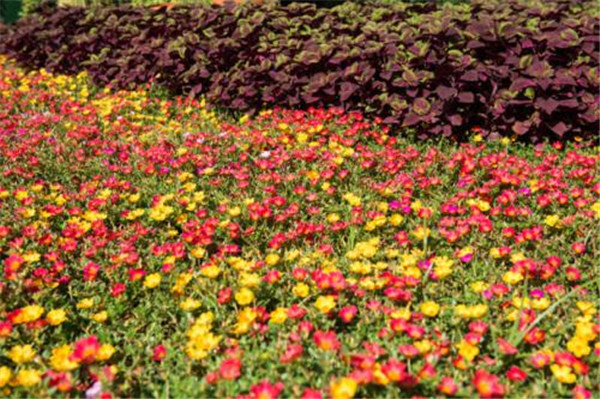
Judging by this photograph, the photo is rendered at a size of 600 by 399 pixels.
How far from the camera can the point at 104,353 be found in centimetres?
213

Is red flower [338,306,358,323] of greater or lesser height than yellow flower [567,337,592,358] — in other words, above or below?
above

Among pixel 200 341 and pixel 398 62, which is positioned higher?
pixel 398 62

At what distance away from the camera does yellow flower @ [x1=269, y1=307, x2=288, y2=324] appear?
7.45ft

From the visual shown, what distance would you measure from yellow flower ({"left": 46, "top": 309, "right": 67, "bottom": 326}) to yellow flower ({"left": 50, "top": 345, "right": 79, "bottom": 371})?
0.19 metres

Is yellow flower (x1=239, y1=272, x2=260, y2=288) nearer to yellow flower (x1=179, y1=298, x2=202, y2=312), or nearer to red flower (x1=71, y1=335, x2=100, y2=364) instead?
yellow flower (x1=179, y1=298, x2=202, y2=312)

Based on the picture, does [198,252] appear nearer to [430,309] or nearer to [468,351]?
[430,309]

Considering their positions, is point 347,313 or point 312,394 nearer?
point 312,394

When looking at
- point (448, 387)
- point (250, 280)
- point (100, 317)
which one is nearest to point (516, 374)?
point (448, 387)

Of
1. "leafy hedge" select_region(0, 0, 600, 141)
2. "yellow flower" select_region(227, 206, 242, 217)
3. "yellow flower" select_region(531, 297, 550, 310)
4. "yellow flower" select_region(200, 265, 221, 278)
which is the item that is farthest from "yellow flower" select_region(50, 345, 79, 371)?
"leafy hedge" select_region(0, 0, 600, 141)

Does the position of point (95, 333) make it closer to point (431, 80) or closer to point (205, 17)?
point (431, 80)

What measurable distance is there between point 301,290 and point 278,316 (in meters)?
0.20

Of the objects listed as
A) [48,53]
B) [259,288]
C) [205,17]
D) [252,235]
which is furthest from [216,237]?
[48,53]

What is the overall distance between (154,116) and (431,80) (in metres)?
2.49

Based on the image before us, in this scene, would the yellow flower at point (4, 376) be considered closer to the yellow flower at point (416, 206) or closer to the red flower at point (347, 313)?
the red flower at point (347, 313)
